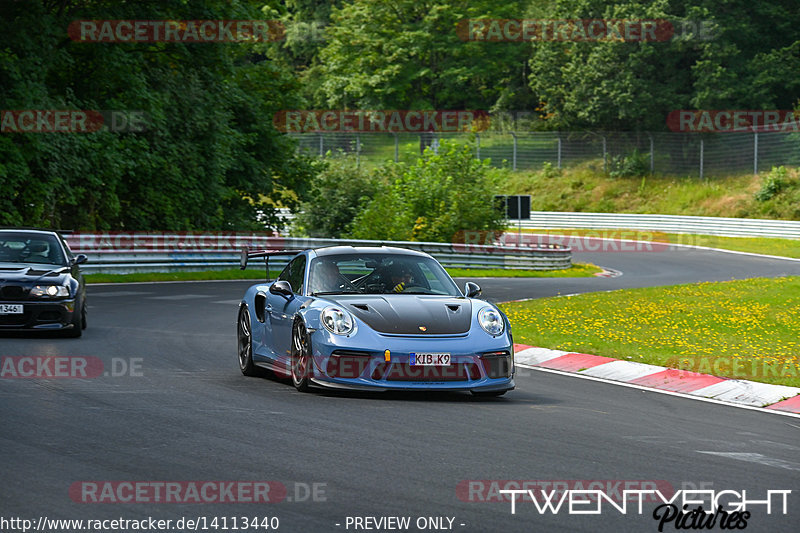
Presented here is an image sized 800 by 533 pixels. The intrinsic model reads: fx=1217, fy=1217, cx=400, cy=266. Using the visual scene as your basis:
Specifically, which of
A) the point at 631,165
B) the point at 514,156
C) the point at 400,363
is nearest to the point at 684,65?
the point at 631,165

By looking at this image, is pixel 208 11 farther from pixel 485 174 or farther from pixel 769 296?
pixel 769 296

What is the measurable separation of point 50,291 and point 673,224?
50705mm

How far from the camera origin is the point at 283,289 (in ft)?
37.9

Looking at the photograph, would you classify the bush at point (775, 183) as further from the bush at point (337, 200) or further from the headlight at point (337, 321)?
the headlight at point (337, 321)

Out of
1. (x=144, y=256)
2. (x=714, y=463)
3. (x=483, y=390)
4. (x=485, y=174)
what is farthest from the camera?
(x=485, y=174)

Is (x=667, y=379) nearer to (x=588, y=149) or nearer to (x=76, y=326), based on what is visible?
(x=76, y=326)

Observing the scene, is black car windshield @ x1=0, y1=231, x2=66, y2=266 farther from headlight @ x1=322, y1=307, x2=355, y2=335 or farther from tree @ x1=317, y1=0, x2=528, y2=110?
tree @ x1=317, y1=0, x2=528, y2=110

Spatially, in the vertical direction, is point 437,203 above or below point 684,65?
below

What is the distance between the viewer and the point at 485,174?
150ft

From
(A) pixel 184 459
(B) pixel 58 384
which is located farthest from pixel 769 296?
(A) pixel 184 459

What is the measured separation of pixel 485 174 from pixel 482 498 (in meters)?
39.6

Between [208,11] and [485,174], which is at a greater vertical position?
[208,11]

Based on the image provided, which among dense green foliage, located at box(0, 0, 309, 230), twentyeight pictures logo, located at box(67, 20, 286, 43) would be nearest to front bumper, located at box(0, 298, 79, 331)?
dense green foliage, located at box(0, 0, 309, 230)

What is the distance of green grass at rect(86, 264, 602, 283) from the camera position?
2989 cm
